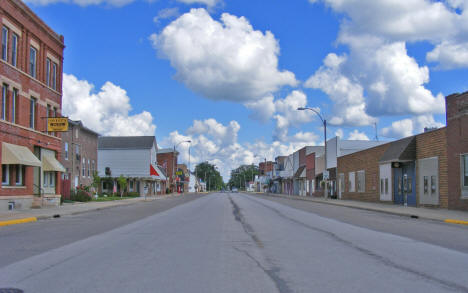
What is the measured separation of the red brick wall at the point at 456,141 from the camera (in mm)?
27016

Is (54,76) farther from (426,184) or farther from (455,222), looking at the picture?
(455,222)

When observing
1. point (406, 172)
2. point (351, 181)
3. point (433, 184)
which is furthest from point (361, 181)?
point (433, 184)

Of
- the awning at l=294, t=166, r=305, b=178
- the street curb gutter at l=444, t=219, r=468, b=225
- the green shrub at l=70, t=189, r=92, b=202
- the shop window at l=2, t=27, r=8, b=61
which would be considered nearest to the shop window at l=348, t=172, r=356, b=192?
the green shrub at l=70, t=189, r=92, b=202

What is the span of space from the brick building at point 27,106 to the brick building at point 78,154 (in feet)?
41.3

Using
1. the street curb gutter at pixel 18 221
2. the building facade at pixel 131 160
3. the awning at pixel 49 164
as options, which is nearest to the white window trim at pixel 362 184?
the awning at pixel 49 164

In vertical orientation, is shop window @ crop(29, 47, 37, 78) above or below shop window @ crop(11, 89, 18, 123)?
above

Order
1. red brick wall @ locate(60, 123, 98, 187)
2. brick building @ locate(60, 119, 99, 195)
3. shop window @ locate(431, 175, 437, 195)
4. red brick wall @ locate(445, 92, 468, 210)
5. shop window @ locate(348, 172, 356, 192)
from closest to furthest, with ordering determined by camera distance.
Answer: red brick wall @ locate(445, 92, 468, 210) → shop window @ locate(431, 175, 437, 195) → brick building @ locate(60, 119, 99, 195) → red brick wall @ locate(60, 123, 98, 187) → shop window @ locate(348, 172, 356, 192)

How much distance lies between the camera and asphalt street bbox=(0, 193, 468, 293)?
7258 millimetres

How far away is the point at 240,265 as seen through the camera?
29.8 feet

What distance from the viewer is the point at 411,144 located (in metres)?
34.0

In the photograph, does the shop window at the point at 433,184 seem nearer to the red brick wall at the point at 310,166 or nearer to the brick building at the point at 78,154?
the brick building at the point at 78,154

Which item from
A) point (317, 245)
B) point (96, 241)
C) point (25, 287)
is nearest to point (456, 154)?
point (317, 245)

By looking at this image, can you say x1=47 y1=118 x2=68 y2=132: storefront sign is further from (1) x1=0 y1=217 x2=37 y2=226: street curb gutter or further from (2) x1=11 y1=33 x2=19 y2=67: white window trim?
(1) x1=0 y1=217 x2=37 y2=226: street curb gutter

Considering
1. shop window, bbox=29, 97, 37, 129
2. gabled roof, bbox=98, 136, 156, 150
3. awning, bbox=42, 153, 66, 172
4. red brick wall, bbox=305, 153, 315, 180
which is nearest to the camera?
shop window, bbox=29, 97, 37, 129
